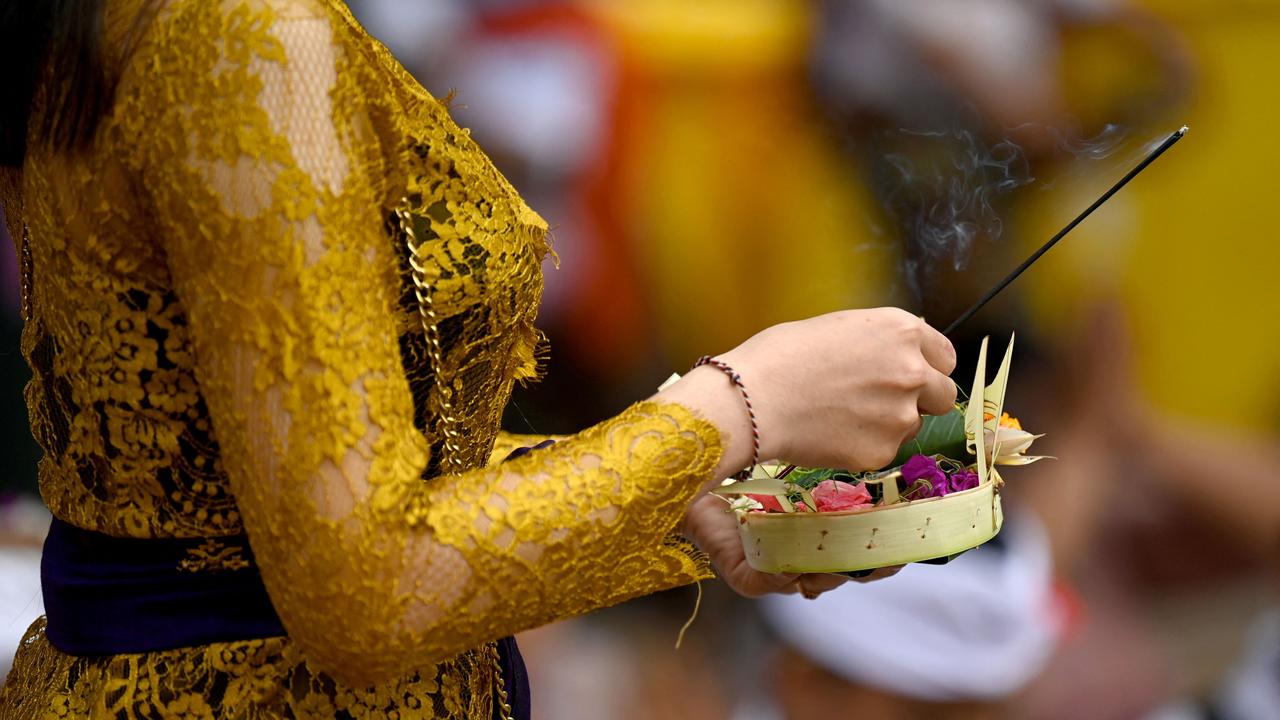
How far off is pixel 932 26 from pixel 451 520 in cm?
194

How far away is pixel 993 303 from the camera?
224cm

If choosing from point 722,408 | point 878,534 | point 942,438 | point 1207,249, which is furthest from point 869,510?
point 1207,249

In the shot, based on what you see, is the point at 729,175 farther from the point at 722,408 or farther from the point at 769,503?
the point at 722,408

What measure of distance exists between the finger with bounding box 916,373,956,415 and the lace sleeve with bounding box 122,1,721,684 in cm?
27

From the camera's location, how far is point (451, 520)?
2.18ft

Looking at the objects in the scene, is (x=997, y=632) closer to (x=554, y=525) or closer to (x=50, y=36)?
(x=554, y=525)

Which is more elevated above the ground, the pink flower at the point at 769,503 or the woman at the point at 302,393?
the woman at the point at 302,393

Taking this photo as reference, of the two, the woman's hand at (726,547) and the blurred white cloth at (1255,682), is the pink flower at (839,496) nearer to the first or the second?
the woman's hand at (726,547)

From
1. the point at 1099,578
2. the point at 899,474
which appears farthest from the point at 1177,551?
the point at 899,474

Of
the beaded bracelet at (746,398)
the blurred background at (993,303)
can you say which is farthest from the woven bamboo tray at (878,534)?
the blurred background at (993,303)

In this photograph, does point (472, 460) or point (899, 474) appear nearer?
point (472, 460)

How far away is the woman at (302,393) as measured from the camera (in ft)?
2.06

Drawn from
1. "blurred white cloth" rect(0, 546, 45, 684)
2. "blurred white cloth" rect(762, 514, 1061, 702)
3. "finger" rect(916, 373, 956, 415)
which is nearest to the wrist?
"finger" rect(916, 373, 956, 415)

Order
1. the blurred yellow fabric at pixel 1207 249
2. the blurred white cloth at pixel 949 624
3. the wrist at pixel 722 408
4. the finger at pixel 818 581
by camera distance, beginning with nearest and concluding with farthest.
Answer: the wrist at pixel 722 408
the finger at pixel 818 581
the blurred yellow fabric at pixel 1207 249
the blurred white cloth at pixel 949 624
